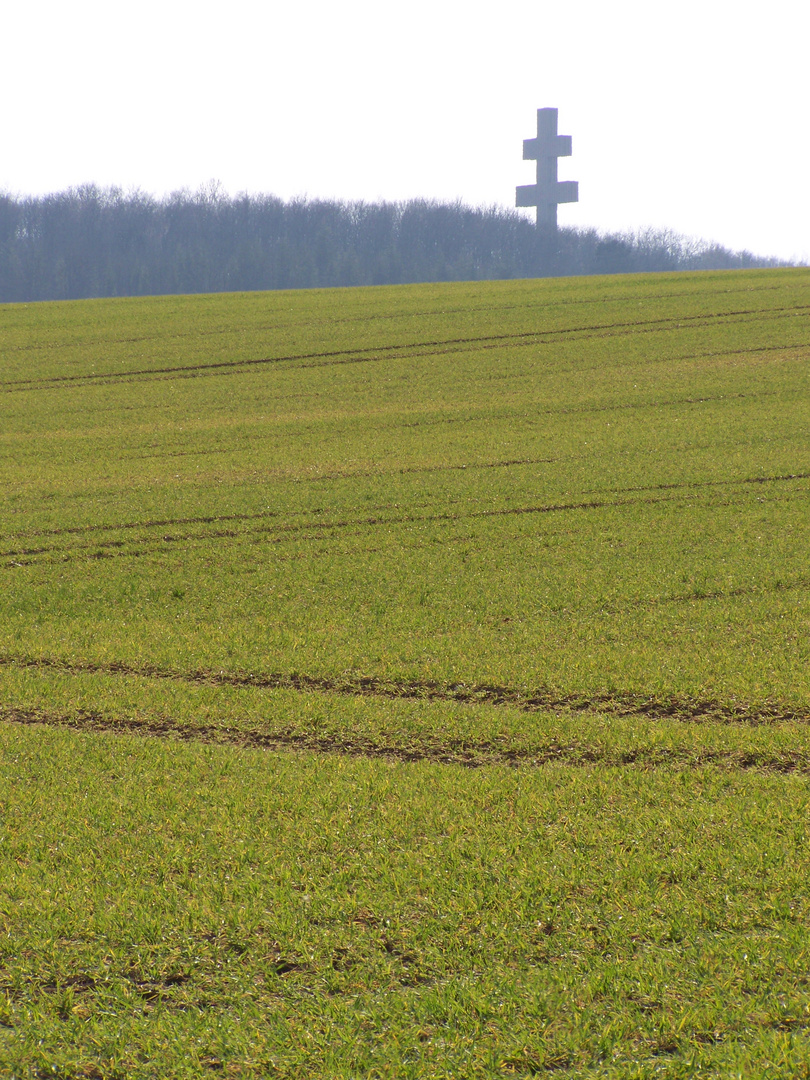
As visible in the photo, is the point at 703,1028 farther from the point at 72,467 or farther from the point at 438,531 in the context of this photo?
the point at 72,467

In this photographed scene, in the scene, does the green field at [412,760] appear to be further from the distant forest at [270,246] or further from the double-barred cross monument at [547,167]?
the distant forest at [270,246]

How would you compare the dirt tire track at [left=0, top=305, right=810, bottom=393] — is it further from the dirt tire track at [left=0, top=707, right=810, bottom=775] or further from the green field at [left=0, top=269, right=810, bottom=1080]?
the dirt tire track at [left=0, top=707, right=810, bottom=775]

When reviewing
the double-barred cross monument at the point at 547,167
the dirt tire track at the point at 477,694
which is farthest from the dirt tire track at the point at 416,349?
the double-barred cross monument at the point at 547,167

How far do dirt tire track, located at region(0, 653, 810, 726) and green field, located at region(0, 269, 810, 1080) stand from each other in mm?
37

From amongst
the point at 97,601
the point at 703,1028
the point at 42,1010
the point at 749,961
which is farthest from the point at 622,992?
the point at 97,601

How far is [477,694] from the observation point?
22.5 feet

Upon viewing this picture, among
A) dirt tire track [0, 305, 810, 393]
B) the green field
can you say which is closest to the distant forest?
dirt tire track [0, 305, 810, 393]

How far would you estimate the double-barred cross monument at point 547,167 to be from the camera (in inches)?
3383

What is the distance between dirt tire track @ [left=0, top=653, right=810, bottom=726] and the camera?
20.7ft

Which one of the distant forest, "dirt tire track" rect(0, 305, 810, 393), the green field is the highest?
the distant forest

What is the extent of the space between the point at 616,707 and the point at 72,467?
1230cm

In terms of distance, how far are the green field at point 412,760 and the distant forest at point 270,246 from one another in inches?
3507

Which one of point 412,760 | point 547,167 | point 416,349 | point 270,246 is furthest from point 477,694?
point 270,246

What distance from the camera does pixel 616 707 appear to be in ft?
21.4
